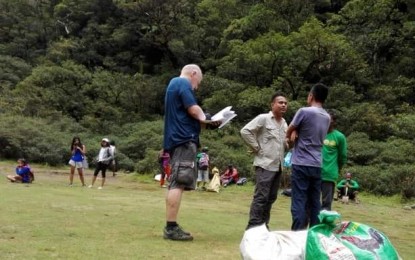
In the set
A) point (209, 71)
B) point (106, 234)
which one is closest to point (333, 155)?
point (106, 234)

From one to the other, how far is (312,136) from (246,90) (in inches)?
949

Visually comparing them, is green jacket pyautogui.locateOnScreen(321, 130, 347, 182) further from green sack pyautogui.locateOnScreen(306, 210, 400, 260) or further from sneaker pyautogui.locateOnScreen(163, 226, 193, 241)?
green sack pyautogui.locateOnScreen(306, 210, 400, 260)

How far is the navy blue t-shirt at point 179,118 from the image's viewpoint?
16.4 feet

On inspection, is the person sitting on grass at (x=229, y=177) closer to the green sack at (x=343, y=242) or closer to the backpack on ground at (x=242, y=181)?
the backpack on ground at (x=242, y=181)

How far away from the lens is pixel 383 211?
502 inches

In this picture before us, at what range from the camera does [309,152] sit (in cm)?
512

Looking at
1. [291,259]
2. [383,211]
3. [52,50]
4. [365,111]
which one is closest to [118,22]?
[52,50]

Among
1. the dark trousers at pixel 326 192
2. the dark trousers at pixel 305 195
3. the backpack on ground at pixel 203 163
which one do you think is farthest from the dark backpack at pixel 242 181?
the dark trousers at pixel 305 195

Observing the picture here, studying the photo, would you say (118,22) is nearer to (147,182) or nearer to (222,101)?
(222,101)

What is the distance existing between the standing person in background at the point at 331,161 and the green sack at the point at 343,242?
2.79m

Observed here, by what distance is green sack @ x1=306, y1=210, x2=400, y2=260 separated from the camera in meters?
2.91

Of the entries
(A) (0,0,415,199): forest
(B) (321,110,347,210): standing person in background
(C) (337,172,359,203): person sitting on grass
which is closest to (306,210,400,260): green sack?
(B) (321,110,347,210): standing person in background

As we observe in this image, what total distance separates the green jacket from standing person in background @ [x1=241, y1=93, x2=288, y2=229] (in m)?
0.65

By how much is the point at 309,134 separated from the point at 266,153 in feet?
1.76
